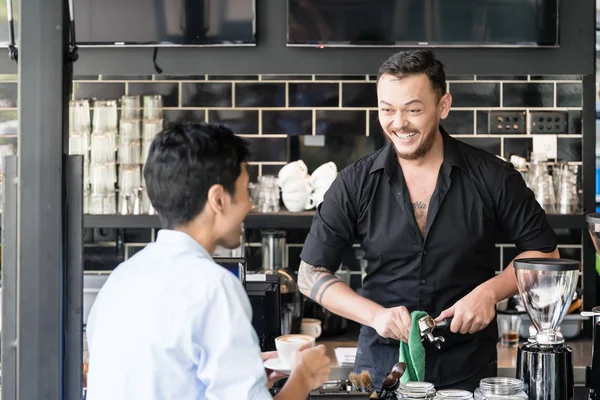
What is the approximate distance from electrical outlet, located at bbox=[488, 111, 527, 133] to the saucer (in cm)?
250

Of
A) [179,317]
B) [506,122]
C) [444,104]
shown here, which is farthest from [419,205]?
[506,122]

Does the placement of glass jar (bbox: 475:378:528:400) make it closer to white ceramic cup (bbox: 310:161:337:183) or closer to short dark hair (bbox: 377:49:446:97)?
short dark hair (bbox: 377:49:446:97)

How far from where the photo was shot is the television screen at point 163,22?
371cm

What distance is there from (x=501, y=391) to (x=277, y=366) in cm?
51

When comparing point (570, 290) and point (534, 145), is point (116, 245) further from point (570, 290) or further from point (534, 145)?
point (570, 290)

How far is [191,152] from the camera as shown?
161cm

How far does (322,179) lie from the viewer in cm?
392

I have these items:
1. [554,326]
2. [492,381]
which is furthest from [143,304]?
[554,326]

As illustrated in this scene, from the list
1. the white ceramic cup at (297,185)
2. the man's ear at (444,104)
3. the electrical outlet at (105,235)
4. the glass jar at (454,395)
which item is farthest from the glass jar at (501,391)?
the electrical outlet at (105,235)

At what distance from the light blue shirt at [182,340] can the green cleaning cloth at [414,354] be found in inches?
35.3

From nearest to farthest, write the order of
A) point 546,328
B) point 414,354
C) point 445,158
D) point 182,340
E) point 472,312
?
1. point 182,340
2. point 546,328
3. point 414,354
4. point 472,312
5. point 445,158

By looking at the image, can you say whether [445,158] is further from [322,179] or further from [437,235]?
[322,179]

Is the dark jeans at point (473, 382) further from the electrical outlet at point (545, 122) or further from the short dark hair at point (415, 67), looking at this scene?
the electrical outlet at point (545, 122)

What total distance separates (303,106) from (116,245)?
1104 mm
